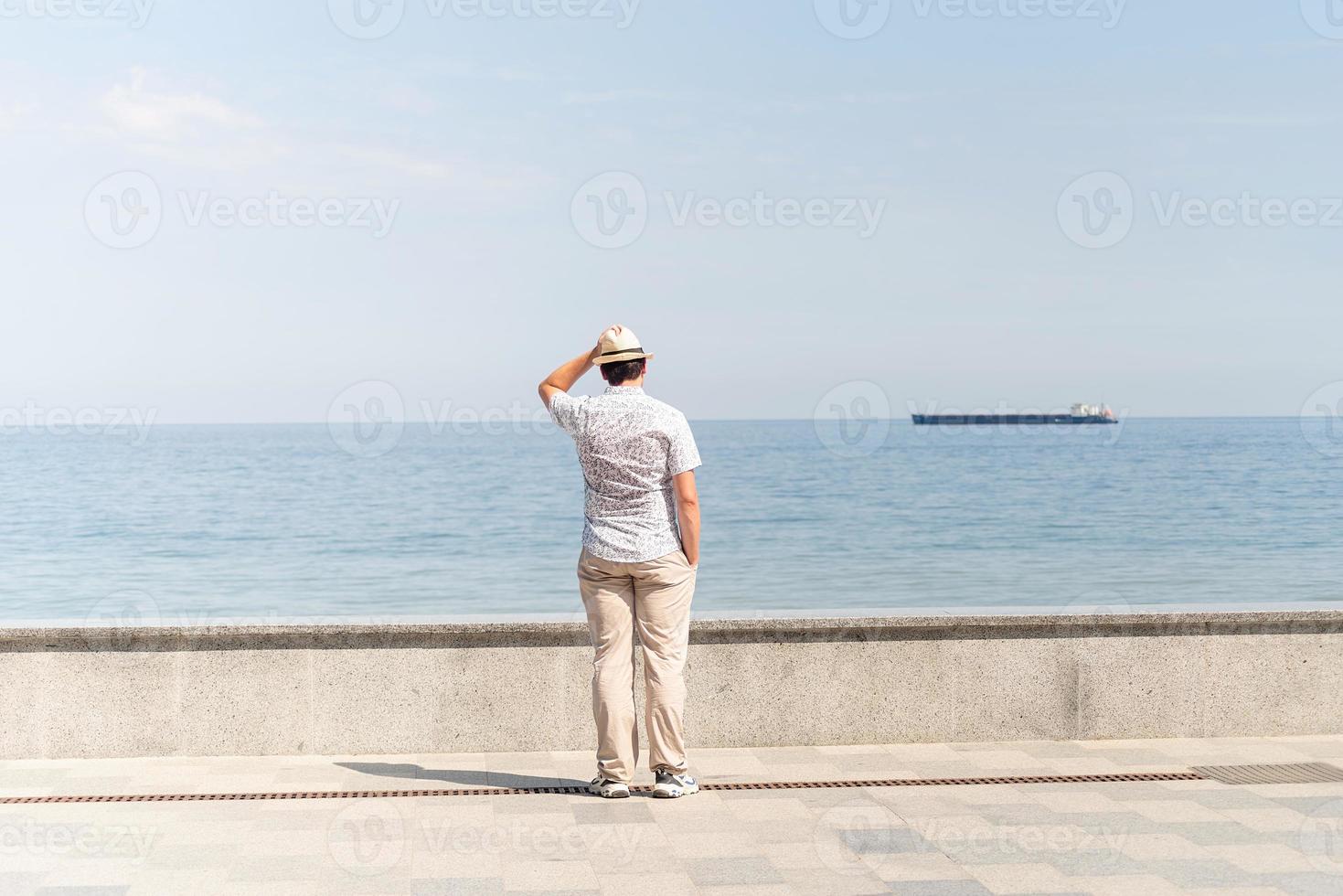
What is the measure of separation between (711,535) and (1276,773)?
34.1m

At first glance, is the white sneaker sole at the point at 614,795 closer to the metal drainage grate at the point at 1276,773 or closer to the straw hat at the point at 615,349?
the straw hat at the point at 615,349

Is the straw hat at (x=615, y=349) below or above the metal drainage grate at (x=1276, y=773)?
above

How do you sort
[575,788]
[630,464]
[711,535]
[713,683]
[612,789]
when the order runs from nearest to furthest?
[630,464] → [612,789] → [575,788] → [713,683] → [711,535]

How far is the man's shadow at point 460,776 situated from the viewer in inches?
222

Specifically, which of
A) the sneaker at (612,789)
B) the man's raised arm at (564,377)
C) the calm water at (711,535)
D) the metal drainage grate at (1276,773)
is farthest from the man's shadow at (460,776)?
the calm water at (711,535)

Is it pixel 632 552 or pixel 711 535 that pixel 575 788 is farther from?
pixel 711 535

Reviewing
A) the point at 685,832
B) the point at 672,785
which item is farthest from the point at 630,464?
the point at 685,832

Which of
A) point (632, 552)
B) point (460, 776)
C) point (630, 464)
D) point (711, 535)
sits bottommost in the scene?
point (711, 535)

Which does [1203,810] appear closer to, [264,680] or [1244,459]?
[264,680]

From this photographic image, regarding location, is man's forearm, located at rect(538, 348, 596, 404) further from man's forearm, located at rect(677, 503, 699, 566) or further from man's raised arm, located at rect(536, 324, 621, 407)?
man's forearm, located at rect(677, 503, 699, 566)

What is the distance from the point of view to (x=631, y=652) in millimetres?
5484

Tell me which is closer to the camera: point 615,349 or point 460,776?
point 615,349

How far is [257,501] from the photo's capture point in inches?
2108

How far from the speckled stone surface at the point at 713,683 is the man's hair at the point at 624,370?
131 cm
